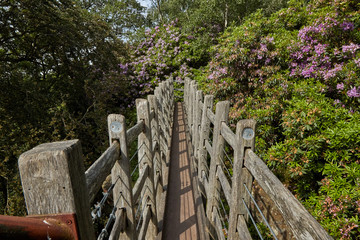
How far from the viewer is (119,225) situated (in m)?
1.55

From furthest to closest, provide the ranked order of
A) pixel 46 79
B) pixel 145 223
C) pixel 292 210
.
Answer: pixel 46 79 → pixel 145 223 → pixel 292 210

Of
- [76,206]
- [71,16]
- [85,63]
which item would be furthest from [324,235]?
[85,63]

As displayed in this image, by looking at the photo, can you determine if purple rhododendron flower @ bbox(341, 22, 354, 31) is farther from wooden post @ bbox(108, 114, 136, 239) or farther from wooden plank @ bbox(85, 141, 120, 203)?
wooden plank @ bbox(85, 141, 120, 203)

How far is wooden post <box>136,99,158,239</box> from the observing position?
264 cm

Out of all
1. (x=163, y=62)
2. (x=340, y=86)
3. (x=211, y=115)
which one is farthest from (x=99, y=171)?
(x=163, y=62)

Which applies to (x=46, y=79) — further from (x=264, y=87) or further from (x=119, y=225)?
(x=119, y=225)

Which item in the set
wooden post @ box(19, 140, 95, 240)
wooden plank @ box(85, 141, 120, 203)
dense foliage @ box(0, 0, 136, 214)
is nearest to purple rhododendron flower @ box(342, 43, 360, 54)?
wooden plank @ box(85, 141, 120, 203)

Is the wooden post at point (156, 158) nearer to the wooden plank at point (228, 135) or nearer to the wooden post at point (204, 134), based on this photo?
the wooden post at point (204, 134)

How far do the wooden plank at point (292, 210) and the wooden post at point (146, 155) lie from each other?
1.66 m

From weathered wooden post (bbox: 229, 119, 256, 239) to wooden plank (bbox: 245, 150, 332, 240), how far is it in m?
0.29

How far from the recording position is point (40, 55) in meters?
8.59

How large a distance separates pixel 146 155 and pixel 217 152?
945 mm

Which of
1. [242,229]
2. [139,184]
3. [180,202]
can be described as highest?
[139,184]

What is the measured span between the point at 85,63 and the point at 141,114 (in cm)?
911
